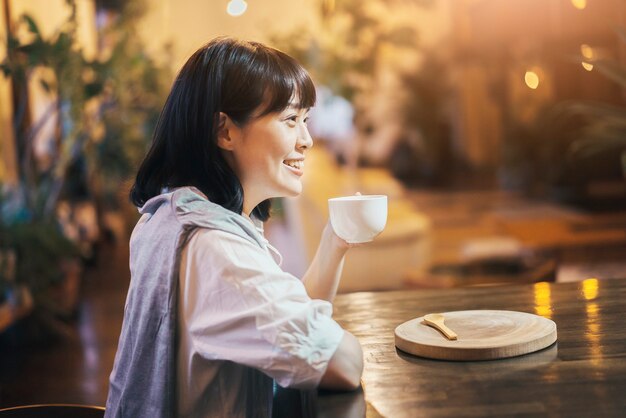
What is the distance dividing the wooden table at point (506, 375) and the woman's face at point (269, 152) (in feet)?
1.05

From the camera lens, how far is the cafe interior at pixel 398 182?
1.36 metres

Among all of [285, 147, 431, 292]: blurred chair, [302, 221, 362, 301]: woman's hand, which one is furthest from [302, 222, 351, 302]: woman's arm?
[285, 147, 431, 292]: blurred chair

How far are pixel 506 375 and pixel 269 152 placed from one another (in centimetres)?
53

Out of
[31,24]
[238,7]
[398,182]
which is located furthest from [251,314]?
[398,182]

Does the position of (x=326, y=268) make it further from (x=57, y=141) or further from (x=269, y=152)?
(x=57, y=141)

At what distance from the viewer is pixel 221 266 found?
124 centimetres

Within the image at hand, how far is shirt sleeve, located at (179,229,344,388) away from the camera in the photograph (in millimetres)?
1184

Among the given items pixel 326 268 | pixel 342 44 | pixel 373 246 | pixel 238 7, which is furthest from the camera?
pixel 342 44

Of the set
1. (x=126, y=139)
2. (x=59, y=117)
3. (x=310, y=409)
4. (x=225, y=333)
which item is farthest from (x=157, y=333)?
(x=126, y=139)

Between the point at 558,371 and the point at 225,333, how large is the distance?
0.49 m

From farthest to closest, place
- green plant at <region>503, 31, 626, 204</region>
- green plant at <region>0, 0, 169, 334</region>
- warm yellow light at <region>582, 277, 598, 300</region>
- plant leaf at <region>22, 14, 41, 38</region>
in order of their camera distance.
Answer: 1. green plant at <region>503, 31, 626, 204</region>
2. green plant at <region>0, 0, 169, 334</region>
3. plant leaf at <region>22, 14, 41, 38</region>
4. warm yellow light at <region>582, 277, 598, 300</region>

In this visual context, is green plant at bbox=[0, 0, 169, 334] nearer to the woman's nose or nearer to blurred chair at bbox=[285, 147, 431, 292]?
blurred chair at bbox=[285, 147, 431, 292]

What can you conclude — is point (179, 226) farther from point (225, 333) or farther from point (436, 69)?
point (436, 69)

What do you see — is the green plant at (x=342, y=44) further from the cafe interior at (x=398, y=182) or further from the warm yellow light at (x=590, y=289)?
the warm yellow light at (x=590, y=289)
